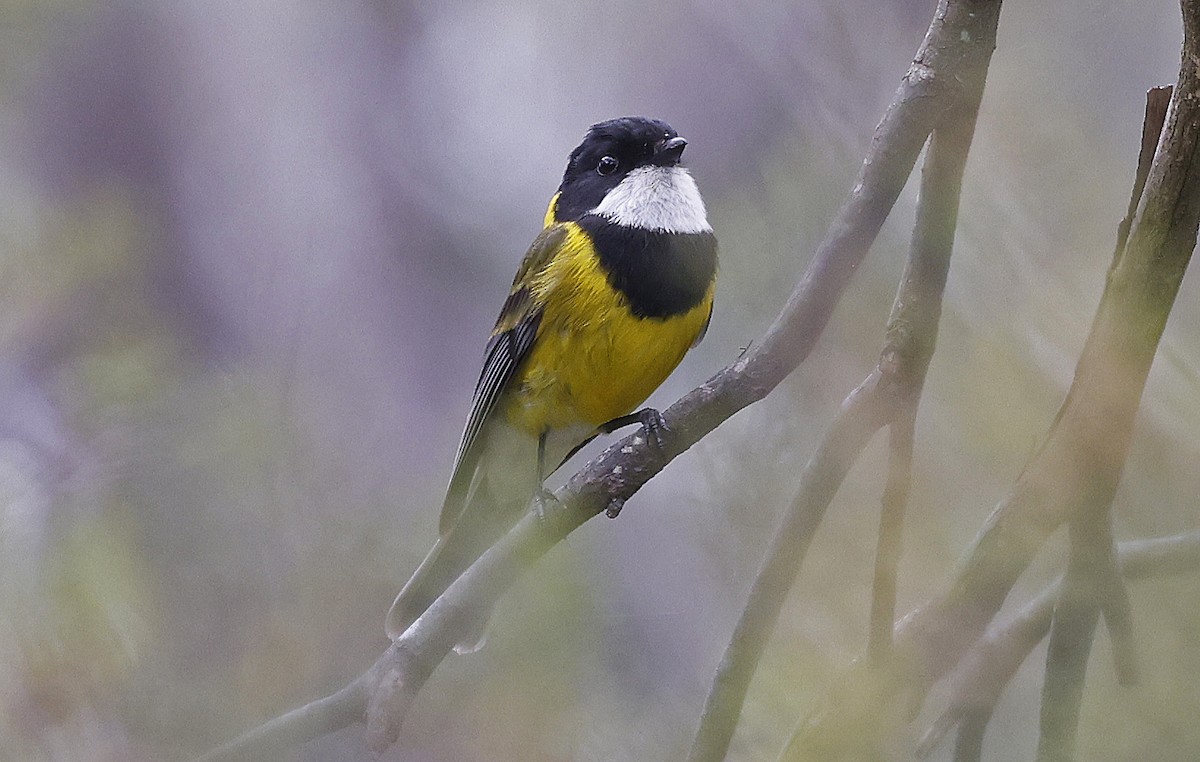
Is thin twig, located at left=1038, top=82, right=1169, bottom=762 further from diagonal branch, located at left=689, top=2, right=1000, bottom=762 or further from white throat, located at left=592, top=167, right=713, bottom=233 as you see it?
white throat, located at left=592, top=167, right=713, bottom=233

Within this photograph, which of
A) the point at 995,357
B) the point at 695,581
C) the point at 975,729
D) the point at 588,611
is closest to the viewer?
the point at 975,729

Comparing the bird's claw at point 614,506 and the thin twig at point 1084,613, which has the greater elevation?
the thin twig at point 1084,613

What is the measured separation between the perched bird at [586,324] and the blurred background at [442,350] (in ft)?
0.32

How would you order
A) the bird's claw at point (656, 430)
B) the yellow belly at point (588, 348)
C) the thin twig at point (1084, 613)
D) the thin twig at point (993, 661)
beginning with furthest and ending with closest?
the yellow belly at point (588, 348), the bird's claw at point (656, 430), the thin twig at point (993, 661), the thin twig at point (1084, 613)

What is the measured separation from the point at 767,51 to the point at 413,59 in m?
1.23

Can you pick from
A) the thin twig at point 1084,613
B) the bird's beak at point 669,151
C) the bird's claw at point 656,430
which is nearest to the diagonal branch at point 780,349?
the bird's claw at point 656,430

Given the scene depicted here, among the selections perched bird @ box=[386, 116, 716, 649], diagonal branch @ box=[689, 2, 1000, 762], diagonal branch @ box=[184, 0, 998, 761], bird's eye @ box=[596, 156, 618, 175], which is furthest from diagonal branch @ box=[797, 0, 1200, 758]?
bird's eye @ box=[596, 156, 618, 175]

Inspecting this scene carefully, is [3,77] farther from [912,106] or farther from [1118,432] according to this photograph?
[1118,432]

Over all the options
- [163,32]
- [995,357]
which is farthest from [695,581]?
[163,32]

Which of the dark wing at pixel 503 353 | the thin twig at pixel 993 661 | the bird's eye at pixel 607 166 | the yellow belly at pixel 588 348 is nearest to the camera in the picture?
the thin twig at pixel 993 661

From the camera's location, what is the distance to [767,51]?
2.16m

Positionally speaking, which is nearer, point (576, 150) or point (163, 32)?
point (576, 150)

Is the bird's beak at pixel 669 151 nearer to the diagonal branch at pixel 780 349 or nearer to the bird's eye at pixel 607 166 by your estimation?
the bird's eye at pixel 607 166

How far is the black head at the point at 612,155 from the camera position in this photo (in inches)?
98.4
